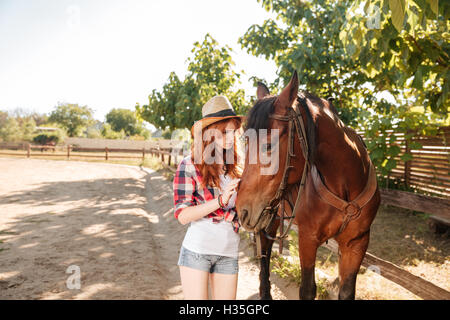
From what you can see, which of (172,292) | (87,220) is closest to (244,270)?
(172,292)

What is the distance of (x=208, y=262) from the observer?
1.84 m

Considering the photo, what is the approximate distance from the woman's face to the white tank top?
1.40ft

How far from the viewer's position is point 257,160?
1732 mm

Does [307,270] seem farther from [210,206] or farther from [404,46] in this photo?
[404,46]

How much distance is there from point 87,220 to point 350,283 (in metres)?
6.30

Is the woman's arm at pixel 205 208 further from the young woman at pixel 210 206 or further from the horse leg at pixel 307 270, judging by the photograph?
the horse leg at pixel 307 270

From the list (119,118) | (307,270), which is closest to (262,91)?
(307,270)

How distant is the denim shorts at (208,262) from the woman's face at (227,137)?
0.74m

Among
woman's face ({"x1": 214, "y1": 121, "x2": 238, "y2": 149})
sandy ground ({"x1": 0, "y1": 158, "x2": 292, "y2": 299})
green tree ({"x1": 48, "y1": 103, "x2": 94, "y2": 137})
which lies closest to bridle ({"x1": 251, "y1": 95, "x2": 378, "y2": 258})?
woman's face ({"x1": 214, "y1": 121, "x2": 238, "y2": 149})

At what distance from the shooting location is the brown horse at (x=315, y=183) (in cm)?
174

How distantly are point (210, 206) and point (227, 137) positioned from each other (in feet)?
1.64

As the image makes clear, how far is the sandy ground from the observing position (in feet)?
11.7

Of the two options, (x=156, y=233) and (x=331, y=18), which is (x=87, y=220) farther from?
(x=331, y=18)

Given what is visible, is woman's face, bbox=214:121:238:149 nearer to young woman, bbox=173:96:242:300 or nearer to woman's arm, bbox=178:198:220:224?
young woman, bbox=173:96:242:300
